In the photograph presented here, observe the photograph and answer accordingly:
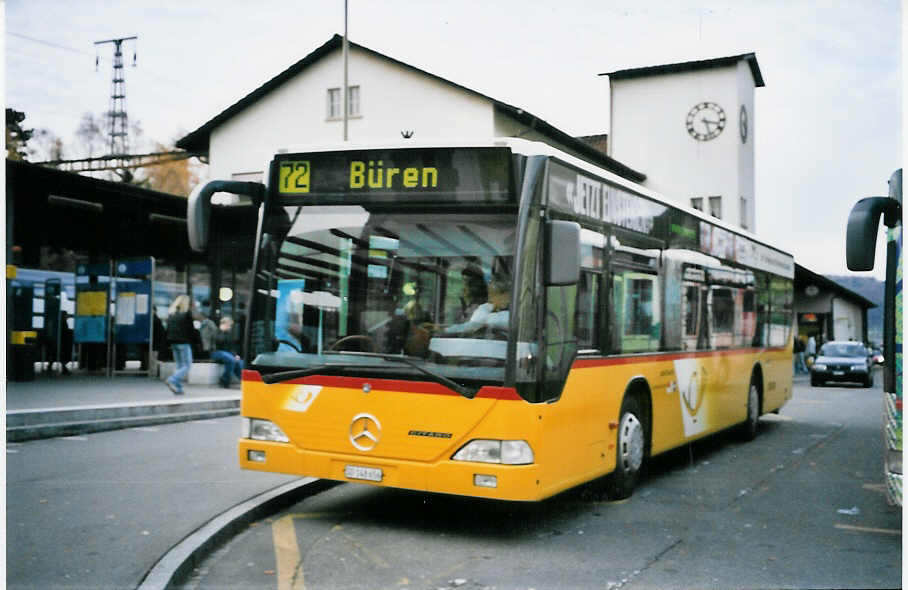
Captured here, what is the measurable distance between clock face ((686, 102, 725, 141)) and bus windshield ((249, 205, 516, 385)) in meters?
12.8

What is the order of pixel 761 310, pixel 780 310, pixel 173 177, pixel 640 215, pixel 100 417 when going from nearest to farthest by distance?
pixel 640 215
pixel 100 417
pixel 761 310
pixel 780 310
pixel 173 177

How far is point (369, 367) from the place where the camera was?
6.87 m

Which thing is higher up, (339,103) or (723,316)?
(339,103)

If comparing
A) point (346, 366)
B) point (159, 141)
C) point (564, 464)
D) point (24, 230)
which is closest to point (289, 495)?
point (346, 366)

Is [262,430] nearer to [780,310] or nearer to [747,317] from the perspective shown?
[747,317]

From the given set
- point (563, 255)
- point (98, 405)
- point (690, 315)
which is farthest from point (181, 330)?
point (563, 255)

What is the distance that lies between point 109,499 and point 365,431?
2.37 metres

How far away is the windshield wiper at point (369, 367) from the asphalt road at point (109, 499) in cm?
112

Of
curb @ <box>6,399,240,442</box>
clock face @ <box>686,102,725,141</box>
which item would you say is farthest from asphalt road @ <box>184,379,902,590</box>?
clock face @ <box>686,102,725,141</box>

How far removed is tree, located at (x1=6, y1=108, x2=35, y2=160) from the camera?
913 cm

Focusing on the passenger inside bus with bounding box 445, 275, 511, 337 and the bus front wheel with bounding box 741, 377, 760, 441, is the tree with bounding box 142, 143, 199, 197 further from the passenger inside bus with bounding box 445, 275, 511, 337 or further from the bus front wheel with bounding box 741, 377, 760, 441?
the passenger inside bus with bounding box 445, 275, 511, 337

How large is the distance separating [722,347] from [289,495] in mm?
5570

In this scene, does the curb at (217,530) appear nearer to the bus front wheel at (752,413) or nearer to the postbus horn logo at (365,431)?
the postbus horn logo at (365,431)

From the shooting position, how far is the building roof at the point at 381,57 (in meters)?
30.3
